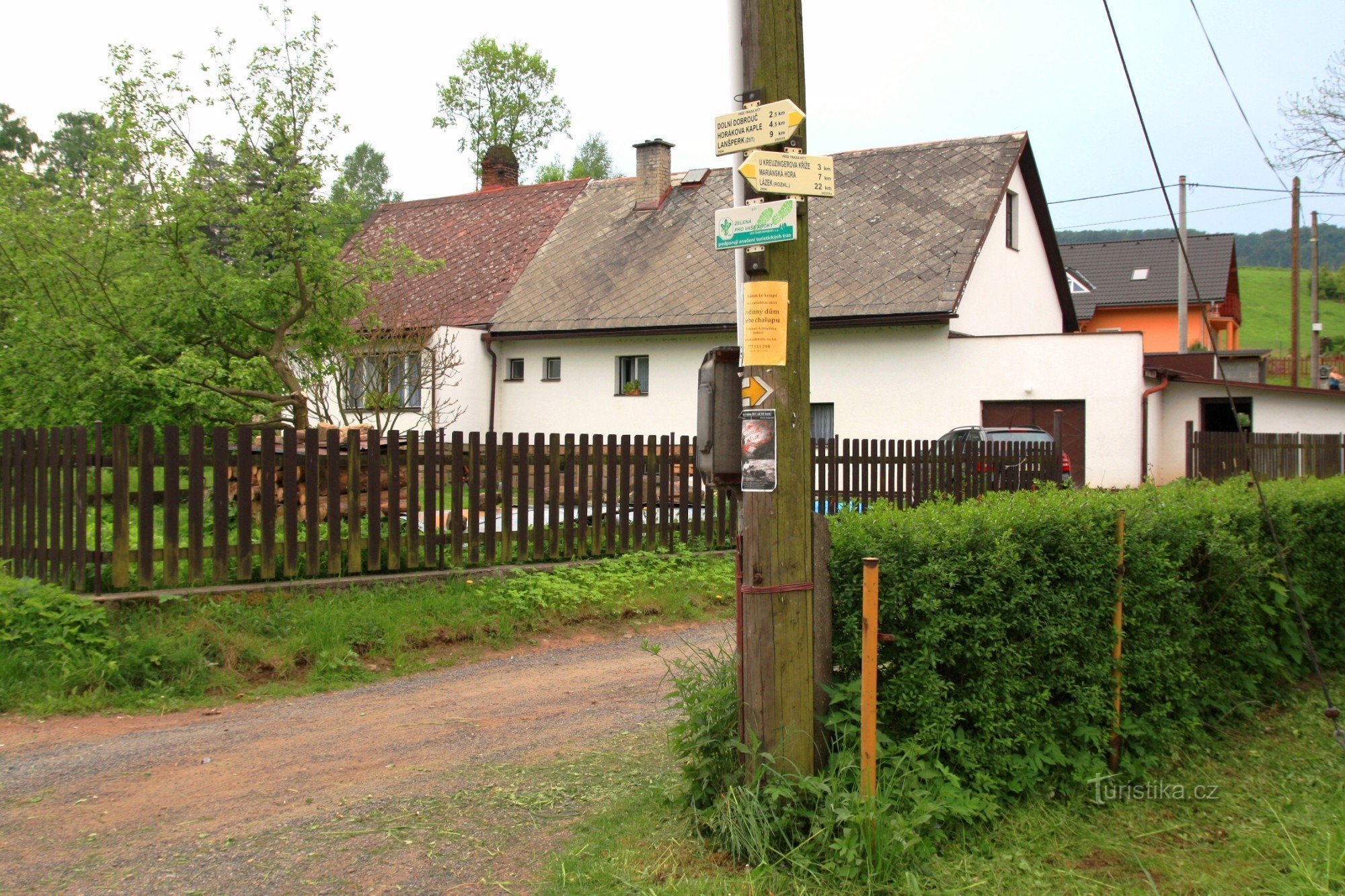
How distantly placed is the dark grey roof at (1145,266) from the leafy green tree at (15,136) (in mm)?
57123

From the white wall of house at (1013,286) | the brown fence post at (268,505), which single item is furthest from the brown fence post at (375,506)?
the white wall of house at (1013,286)

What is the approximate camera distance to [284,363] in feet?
46.6

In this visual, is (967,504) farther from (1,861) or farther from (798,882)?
(1,861)

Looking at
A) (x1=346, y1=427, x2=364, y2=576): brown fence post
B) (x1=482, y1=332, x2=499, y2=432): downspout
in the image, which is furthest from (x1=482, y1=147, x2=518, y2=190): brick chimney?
(x1=346, y1=427, x2=364, y2=576): brown fence post

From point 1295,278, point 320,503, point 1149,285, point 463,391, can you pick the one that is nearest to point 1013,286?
point 463,391

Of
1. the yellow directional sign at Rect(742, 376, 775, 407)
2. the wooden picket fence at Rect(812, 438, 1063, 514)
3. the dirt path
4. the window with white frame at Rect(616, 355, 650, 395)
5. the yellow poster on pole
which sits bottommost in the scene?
the dirt path

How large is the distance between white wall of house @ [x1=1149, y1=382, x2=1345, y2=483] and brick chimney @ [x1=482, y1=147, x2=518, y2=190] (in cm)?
2144

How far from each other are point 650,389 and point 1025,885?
20763 mm

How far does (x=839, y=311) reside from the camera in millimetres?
21859

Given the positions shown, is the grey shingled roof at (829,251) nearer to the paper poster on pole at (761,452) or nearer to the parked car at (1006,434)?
the parked car at (1006,434)

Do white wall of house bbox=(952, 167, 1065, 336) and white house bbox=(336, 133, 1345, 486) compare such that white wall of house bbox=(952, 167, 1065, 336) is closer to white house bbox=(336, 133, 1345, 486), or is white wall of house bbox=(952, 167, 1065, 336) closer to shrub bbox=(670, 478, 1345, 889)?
white house bbox=(336, 133, 1345, 486)

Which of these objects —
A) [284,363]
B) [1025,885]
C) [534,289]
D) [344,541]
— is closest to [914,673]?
[1025,885]

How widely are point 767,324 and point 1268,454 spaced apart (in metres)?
20.3

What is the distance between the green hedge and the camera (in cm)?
462
